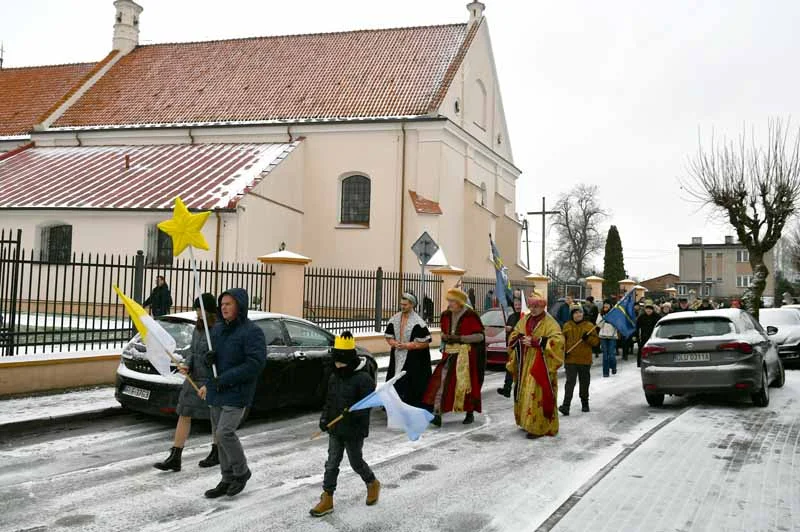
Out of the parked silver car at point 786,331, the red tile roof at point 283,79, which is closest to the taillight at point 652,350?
the parked silver car at point 786,331

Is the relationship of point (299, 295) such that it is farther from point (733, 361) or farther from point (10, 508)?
point (10, 508)

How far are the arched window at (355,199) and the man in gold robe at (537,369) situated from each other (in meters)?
20.7

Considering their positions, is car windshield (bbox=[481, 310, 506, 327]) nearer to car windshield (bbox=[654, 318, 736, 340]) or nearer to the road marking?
car windshield (bbox=[654, 318, 736, 340])

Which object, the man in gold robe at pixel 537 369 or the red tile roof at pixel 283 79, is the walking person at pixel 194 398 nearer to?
the man in gold robe at pixel 537 369

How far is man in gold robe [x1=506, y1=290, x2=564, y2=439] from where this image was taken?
820 cm

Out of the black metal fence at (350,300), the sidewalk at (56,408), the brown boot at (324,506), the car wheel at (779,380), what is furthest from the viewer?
the black metal fence at (350,300)

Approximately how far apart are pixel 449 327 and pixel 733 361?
14.1ft

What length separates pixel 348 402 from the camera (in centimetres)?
531

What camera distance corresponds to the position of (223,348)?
5.76m

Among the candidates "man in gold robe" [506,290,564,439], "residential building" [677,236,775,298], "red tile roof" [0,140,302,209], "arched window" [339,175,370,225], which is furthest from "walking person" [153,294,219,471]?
"residential building" [677,236,775,298]

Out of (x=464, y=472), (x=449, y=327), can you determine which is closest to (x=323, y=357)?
(x=449, y=327)

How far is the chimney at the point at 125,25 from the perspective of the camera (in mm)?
36344

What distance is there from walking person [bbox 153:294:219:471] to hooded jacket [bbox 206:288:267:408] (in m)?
0.68

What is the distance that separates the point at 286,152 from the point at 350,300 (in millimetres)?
11779
